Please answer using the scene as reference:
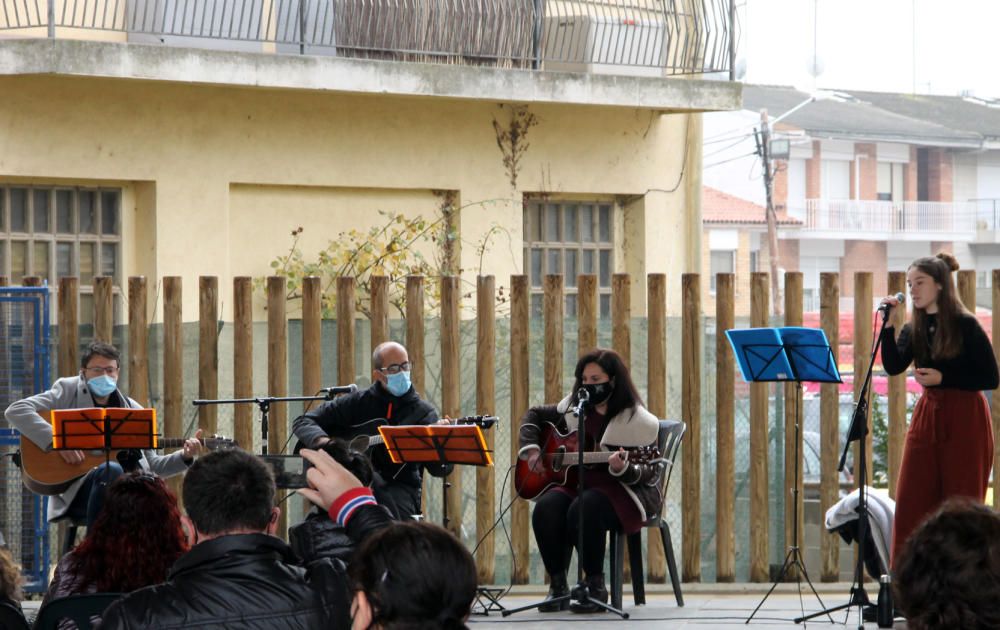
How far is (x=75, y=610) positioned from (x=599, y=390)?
15.4 feet

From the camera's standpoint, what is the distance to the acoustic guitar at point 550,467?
8.91 meters

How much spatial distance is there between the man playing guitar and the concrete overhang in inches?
137

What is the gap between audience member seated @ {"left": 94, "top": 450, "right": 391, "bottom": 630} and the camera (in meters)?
3.81

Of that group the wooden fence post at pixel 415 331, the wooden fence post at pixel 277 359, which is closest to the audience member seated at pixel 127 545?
the wooden fence post at pixel 277 359

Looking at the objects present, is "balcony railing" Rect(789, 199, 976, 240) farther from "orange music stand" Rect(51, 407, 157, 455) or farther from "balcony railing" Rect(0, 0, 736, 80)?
"orange music stand" Rect(51, 407, 157, 455)

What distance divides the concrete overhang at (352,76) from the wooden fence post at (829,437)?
447 cm

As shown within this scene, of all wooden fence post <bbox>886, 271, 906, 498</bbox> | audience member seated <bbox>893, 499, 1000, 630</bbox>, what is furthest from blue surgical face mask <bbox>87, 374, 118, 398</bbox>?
audience member seated <bbox>893, 499, 1000, 630</bbox>

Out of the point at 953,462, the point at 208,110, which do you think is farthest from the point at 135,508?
the point at 208,110

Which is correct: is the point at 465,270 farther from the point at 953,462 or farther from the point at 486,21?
the point at 953,462

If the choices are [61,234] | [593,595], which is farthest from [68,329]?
[593,595]

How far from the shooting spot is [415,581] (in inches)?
113

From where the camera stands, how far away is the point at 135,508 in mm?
4848

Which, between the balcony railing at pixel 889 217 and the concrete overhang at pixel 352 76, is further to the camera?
the balcony railing at pixel 889 217

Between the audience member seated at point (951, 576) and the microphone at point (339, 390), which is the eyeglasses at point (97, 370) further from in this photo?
the audience member seated at point (951, 576)
